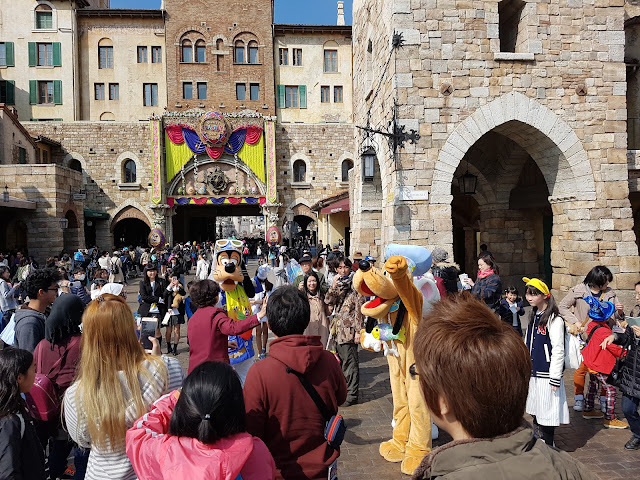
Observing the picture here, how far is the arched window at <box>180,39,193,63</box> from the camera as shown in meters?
29.0

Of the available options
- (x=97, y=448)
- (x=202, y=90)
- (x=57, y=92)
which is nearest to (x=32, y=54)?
(x=57, y=92)

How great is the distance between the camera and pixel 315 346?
259cm

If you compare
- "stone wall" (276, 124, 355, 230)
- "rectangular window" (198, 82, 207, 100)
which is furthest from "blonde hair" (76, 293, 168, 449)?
"rectangular window" (198, 82, 207, 100)

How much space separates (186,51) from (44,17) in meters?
8.85

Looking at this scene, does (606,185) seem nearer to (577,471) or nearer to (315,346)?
(315,346)

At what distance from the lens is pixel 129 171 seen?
28781 millimetres

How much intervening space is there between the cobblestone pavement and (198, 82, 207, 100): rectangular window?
2657 centimetres

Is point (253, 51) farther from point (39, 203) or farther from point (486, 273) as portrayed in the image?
point (486, 273)

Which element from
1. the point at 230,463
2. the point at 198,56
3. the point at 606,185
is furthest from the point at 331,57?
the point at 230,463

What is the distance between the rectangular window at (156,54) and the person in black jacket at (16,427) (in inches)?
1217

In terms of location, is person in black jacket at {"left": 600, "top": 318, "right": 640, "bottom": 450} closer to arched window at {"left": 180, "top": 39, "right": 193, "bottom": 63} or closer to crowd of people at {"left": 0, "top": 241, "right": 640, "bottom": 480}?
crowd of people at {"left": 0, "top": 241, "right": 640, "bottom": 480}

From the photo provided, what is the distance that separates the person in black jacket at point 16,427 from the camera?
2.23 m

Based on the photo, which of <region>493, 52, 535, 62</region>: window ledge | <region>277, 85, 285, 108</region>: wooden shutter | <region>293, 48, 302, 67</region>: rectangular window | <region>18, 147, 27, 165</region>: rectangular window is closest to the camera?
<region>493, 52, 535, 62</region>: window ledge

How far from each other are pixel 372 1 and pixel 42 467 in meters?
12.1
